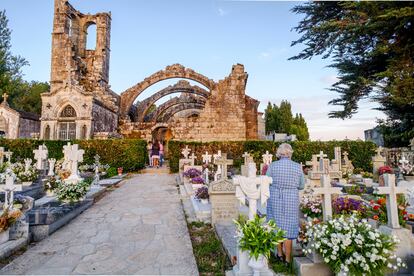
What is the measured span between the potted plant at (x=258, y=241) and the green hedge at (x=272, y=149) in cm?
1391

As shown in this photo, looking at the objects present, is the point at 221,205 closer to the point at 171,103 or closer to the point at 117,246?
the point at 117,246

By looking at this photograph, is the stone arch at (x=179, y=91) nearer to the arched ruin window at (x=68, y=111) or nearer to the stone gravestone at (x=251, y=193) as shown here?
the arched ruin window at (x=68, y=111)

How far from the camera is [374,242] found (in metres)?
2.72

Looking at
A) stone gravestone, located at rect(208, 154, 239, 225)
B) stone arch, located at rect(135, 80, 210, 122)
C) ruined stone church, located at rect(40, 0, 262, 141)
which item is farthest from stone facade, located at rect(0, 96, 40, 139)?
stone gravestone, located at rect(208, 154, 239, 225)

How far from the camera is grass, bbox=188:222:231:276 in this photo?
146 inches

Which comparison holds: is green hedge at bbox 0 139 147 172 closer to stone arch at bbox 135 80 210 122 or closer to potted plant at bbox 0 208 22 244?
stone arch at bbox 135 80 210 122

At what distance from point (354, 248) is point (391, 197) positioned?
1.19m

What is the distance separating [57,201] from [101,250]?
3444 mm

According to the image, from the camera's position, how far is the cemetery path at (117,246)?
12.1 ft

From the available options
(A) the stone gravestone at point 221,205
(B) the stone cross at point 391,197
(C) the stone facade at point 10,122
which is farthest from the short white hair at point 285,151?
(C) the stone facade at point 10,122

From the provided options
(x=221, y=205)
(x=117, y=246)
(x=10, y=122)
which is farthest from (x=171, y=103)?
(x=117, y=246)

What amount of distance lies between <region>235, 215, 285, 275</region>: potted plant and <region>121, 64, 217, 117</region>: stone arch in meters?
22.3

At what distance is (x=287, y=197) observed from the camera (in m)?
3.28

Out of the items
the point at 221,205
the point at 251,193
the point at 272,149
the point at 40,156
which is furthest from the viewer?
the point at 272,149
